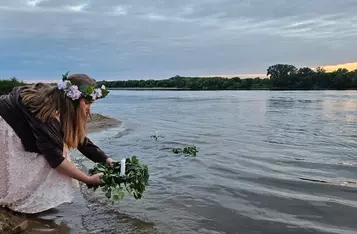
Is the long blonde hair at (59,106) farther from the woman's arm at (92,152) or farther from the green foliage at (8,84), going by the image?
the green foliage at (8,84)

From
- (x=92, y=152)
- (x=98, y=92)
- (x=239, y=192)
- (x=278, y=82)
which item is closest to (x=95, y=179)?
(x=92, y=152)

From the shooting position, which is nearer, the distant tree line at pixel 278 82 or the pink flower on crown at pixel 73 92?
the pink flower on crown at pixel 73 92

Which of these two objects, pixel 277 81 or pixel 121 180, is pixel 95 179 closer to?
pixel 121 180

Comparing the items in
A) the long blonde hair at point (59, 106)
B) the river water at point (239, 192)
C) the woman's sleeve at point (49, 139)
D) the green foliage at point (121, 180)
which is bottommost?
the river water at point (239, 192)

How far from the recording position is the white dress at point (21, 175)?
490 centimetres

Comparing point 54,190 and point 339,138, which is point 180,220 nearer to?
point 54,190

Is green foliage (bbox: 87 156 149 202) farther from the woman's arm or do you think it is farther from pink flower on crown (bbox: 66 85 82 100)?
pink flower on crown (bbox: 66 85 82 100)

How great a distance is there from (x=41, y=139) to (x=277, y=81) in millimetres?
126411

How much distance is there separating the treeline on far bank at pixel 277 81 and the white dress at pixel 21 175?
374 ft

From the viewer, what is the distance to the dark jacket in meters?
4.55

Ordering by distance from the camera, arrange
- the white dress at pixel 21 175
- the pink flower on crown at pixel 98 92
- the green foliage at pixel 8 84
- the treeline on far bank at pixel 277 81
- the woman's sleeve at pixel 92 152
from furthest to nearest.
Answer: the treeline on far bank at pixel 277 81 → the green foliage at pixel 8 84 → the woman's sleeve at pixel 92 152 → the white dress at pixel 21 175 → the pink flower on crown at pixel 98 92

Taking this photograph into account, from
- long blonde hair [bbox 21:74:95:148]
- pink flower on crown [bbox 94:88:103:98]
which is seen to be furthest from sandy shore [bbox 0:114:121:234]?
pink flower on crown [bbox 94:88:103:98]

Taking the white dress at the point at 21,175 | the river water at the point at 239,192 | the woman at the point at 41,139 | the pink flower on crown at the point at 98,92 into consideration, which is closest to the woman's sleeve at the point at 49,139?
the woman at the point at 41,139

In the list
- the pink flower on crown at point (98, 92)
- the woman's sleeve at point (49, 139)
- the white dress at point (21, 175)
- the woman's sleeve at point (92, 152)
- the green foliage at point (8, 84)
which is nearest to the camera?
the woman's sleeve at point (49, 139)
